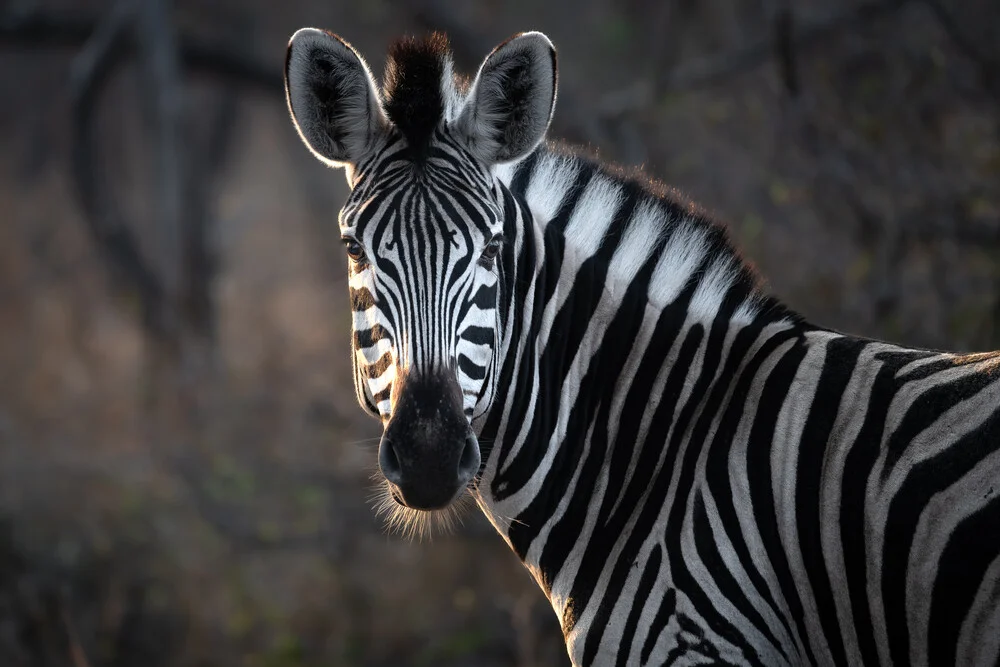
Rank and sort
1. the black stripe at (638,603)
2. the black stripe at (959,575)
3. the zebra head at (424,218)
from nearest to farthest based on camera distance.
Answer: the black stripe at (959,575), the zebra head at (424,218), the black stripe at (638,603)

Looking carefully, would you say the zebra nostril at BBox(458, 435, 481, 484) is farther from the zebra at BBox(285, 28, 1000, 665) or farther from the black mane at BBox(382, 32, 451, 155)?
the black mane at BBox(382, 32, 451, 155)

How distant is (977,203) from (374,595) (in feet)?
19.4

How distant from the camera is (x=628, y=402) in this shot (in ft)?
10.6

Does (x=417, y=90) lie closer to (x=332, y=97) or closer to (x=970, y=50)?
(x=332, y=97)

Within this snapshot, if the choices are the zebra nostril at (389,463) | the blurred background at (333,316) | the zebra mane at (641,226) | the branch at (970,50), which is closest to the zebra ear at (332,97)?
the zebra mane at (641,226)

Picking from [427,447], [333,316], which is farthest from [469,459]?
[333,316]

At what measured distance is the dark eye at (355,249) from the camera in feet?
9.98

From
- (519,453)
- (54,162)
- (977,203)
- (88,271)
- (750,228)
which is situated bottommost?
(88,271)

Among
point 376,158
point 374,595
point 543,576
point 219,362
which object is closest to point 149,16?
point 219,362

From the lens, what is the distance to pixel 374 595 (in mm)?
7816

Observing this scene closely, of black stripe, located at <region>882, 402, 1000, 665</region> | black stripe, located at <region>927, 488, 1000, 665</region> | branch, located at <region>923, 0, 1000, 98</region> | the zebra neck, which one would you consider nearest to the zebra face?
the zebra neck

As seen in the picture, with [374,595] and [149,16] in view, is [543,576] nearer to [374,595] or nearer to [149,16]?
[374,595]

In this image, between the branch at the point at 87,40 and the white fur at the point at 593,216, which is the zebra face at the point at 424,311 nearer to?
the white fur at the point at 593,216

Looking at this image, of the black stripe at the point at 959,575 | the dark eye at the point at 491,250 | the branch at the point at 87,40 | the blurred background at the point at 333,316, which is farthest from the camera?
the branch at the point at 87,40
